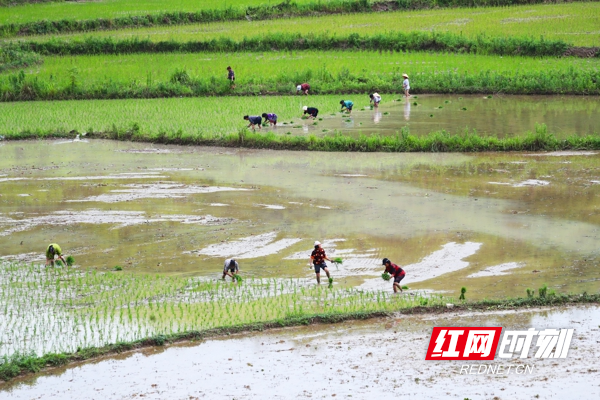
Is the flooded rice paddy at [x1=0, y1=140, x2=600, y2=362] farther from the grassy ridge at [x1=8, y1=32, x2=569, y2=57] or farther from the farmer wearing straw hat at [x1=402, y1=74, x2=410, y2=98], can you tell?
the grassy ridge at [x1=8, y1=32, x2=569, y2=57]

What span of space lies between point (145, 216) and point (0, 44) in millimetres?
27323

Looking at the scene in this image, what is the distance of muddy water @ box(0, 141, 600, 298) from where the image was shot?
1426 centimetres

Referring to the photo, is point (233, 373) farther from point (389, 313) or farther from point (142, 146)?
point (142, 146)

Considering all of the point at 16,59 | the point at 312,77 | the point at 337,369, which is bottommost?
the point at 337,369

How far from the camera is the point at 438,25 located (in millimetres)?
41562

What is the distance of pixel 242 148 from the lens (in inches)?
982

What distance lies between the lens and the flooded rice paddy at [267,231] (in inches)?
503

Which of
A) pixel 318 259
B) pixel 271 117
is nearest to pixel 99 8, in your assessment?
pixel 271 117

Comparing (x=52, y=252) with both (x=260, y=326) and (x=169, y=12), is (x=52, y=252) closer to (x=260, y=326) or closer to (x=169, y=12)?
(x=260, y=326)

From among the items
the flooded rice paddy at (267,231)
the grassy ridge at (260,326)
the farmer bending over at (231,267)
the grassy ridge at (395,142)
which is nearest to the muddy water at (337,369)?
the grassy ridge at (260,326)

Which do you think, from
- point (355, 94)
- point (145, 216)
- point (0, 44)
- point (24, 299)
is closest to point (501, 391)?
point (24, 299)

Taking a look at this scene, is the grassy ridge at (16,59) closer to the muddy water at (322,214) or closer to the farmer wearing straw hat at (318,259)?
the muddy water at (322,214)

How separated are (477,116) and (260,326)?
17.9 meters

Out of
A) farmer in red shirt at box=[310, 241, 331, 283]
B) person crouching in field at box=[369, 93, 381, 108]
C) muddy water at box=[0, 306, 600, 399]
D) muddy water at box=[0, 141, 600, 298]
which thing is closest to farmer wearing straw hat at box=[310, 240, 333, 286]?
farmer in red shirt at box=[310, 241, 331, 283]
